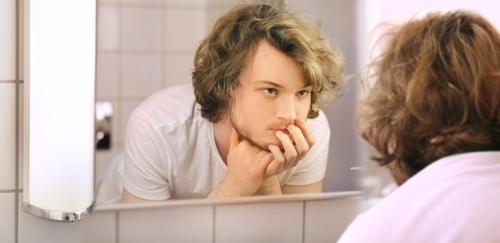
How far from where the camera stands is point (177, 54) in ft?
4.14

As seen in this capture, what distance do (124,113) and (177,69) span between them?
11 cm

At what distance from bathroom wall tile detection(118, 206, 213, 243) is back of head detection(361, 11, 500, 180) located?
0.43 m

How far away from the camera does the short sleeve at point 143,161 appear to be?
1265mm

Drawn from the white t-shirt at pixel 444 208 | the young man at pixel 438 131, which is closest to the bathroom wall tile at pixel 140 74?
the young man at pixel 438 131

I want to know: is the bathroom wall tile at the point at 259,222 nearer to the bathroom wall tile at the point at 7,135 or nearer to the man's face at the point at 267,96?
the man's face at the point at 267,96

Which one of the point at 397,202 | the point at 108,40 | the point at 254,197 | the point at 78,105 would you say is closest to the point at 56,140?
the point at 78,105

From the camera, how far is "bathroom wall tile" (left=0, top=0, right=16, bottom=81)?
3.99ft

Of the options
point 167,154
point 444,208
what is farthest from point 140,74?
point 444,208

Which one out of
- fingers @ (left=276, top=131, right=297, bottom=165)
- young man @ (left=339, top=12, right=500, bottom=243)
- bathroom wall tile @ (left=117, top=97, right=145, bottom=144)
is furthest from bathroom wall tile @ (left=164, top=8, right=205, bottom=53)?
young man @ (left=339, top=12, right=500, bottom=243)

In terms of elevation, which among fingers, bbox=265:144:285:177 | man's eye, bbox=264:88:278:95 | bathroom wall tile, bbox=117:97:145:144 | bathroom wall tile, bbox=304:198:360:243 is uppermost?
man's eye, bbox=264:88:278:95

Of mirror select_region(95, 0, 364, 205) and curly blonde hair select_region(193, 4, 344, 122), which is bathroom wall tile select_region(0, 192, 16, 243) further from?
curly blonde hair select_region(193, 4, 344, 122)

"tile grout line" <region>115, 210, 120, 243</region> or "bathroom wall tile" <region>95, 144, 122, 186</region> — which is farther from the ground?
"bathroom wall tile" <region>95, 144, 122, 186</region>

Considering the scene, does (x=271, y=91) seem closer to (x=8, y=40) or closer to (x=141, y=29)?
(x=141, y=29)

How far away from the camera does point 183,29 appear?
1.26m
